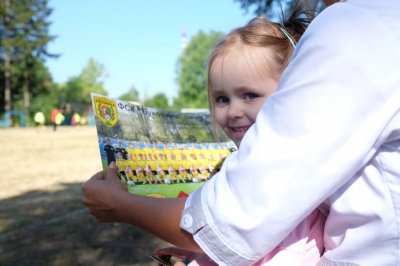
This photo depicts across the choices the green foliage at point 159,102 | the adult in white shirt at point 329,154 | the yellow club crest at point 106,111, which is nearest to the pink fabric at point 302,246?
the adult in white shirt at point 329,154

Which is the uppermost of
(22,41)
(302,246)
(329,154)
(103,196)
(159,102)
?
(22,41)

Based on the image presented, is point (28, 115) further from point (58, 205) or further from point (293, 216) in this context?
point (293, 216)

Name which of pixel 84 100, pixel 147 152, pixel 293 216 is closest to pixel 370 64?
pixel 293 216

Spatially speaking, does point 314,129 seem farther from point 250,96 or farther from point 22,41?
point 22,41

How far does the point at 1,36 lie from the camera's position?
35375 millimetres

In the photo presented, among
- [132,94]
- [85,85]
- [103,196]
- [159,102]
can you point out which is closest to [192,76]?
[159,102]

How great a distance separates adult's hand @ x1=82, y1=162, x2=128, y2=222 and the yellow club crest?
231 mm

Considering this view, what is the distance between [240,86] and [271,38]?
0.18 m

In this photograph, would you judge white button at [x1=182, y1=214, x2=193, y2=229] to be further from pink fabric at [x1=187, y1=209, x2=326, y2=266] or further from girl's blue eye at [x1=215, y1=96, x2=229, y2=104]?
girl's blue eye at [x1=215, y1=96, x2=229, y2=104]

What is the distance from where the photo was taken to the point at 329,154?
740mm

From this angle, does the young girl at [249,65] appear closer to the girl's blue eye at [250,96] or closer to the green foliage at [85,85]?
the girl's blue eye at [250,96]

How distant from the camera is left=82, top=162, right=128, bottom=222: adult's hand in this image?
3.52 feet

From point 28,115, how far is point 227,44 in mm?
36552

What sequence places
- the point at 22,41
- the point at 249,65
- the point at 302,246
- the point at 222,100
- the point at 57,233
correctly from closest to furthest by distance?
the point at 302,246 < the point at 249,65 < the point at 222,100 < the point at 57,233 < the point at 22,41
